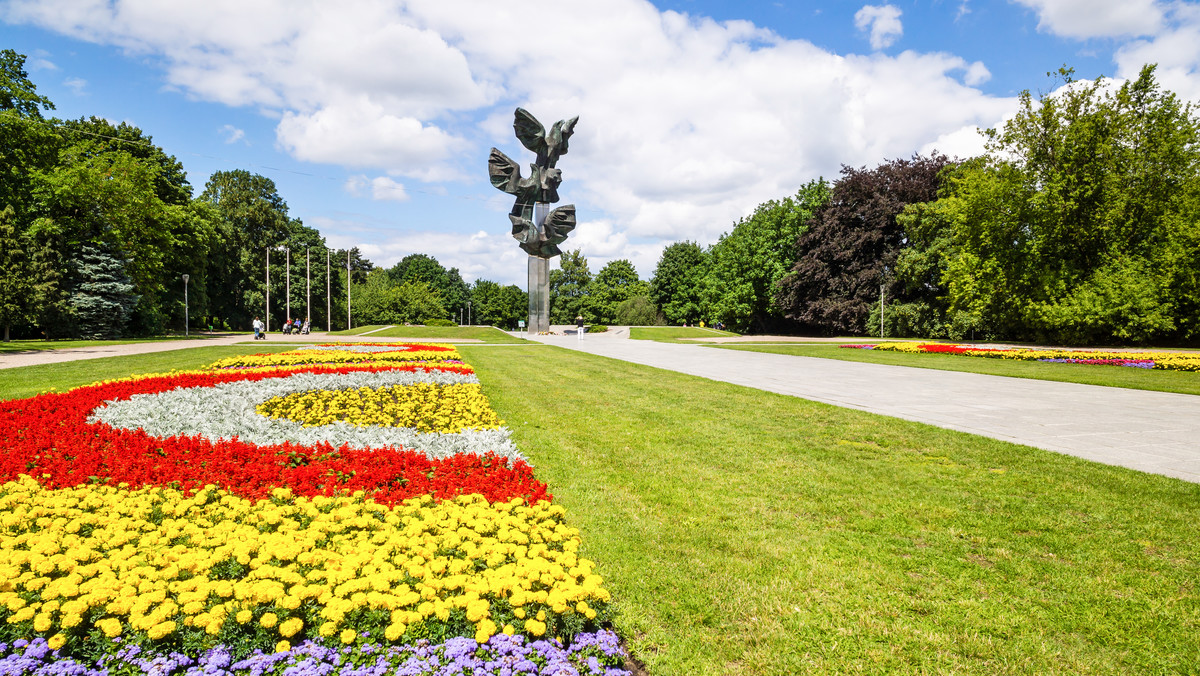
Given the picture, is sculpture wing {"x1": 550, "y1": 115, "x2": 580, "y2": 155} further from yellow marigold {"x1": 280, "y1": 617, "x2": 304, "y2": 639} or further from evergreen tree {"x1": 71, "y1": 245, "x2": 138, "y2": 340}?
yellow marigold {"x1": 280, "y1": 617, "x2": 304, "y2": 639}

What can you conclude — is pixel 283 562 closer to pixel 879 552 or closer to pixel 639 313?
pixel 879 552

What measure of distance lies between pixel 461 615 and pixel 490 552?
608mm

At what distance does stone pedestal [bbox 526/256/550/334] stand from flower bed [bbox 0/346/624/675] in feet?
105

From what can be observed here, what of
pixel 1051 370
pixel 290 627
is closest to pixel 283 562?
pixel 290 627

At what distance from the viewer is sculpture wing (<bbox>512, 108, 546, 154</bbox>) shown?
34281mm

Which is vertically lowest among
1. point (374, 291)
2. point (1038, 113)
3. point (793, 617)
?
point (793, 617)

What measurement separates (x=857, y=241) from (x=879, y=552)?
121ft

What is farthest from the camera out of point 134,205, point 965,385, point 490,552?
point 134,205

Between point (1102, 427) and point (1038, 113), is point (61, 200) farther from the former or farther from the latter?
point (1038, 113)

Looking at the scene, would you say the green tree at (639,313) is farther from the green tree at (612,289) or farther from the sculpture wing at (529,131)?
the sculpture wing at (529,131)

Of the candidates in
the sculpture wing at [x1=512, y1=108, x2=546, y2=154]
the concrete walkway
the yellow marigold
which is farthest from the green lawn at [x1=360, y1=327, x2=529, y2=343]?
the yellow marigold

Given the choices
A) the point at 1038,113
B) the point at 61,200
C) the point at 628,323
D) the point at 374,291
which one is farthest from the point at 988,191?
the point at 374,291

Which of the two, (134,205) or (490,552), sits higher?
(134,205)

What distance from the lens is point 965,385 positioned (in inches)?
432
